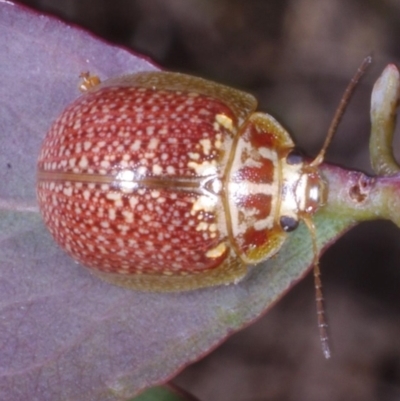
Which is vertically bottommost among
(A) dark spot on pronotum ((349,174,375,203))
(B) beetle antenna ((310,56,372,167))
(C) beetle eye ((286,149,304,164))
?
(C) beetle eye ((286,149,304,164))

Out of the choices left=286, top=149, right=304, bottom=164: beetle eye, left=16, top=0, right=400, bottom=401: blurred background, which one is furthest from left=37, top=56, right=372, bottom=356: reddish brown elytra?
left=16, top=0, right=400, bottom=401: blurred background

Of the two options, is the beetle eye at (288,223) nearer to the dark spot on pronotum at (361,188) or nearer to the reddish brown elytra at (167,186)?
the reddish brown elytra at (167,186)

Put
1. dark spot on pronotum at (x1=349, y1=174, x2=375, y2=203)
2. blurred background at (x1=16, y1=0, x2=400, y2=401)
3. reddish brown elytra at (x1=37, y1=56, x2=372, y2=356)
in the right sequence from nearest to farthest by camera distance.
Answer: dark spot on pronotum at (x1=349, y1=174, x2=375, y2=203)
reddish brown elytra at (x1=37, y1=56, x2=372, y2=356)
blurred background at (x1=16, y1=0, x2=400, y2=401)

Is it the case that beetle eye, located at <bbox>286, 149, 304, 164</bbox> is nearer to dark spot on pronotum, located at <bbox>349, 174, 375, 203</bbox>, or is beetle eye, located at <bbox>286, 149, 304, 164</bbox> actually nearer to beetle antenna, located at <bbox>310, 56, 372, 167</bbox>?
beetle antenna, located at <bbox>310, 56, 372, 167</bbox>

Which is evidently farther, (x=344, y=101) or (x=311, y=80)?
(x=311, y=80)

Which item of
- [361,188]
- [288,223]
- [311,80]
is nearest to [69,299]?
[288,223]

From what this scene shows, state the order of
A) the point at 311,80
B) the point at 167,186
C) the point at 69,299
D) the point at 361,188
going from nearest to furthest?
1. the point at 361,188
2. the point at 167,186
3. the point at 69,299
4. the point at 311,80

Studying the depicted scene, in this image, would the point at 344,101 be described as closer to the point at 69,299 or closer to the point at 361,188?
the point at 361,188

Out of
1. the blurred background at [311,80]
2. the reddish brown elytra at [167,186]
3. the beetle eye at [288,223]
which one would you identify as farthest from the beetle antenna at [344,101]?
the blurred background at [311,80]
